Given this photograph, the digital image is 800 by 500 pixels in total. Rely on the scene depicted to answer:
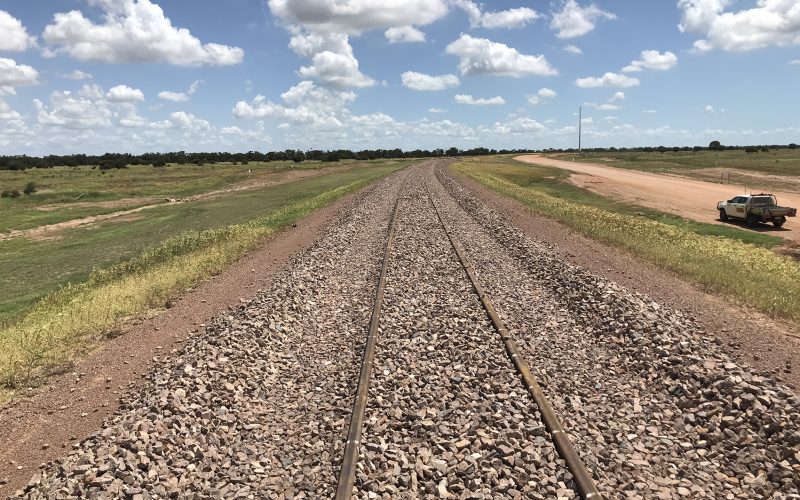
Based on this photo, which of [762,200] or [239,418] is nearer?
[239,418]

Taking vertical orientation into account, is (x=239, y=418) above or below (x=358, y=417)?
below

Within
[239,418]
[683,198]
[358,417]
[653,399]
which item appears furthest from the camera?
[683,198]

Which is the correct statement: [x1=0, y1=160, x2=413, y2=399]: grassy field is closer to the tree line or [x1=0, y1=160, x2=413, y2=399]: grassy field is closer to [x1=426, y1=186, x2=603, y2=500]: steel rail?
[x1=426, y1=186, x2=603, y2=500]: steel rail

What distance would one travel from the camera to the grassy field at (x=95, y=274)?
9.84m

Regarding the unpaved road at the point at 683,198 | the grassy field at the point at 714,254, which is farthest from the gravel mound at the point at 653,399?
the unpaved road at the point at 683,198

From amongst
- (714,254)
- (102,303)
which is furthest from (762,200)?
(102,303)

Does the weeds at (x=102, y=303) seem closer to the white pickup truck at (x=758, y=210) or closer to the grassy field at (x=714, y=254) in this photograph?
the grassy field at (x=714, y=254)

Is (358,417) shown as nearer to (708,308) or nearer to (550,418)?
(550,418)

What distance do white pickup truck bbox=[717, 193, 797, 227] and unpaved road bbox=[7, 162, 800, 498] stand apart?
2092cm

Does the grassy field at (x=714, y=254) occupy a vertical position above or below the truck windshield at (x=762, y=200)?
below

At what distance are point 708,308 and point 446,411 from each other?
675cm

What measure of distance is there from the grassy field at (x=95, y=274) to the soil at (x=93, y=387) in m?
0.63

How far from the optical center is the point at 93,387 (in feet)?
25.8

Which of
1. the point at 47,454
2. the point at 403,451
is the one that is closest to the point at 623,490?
the point at 403,451
